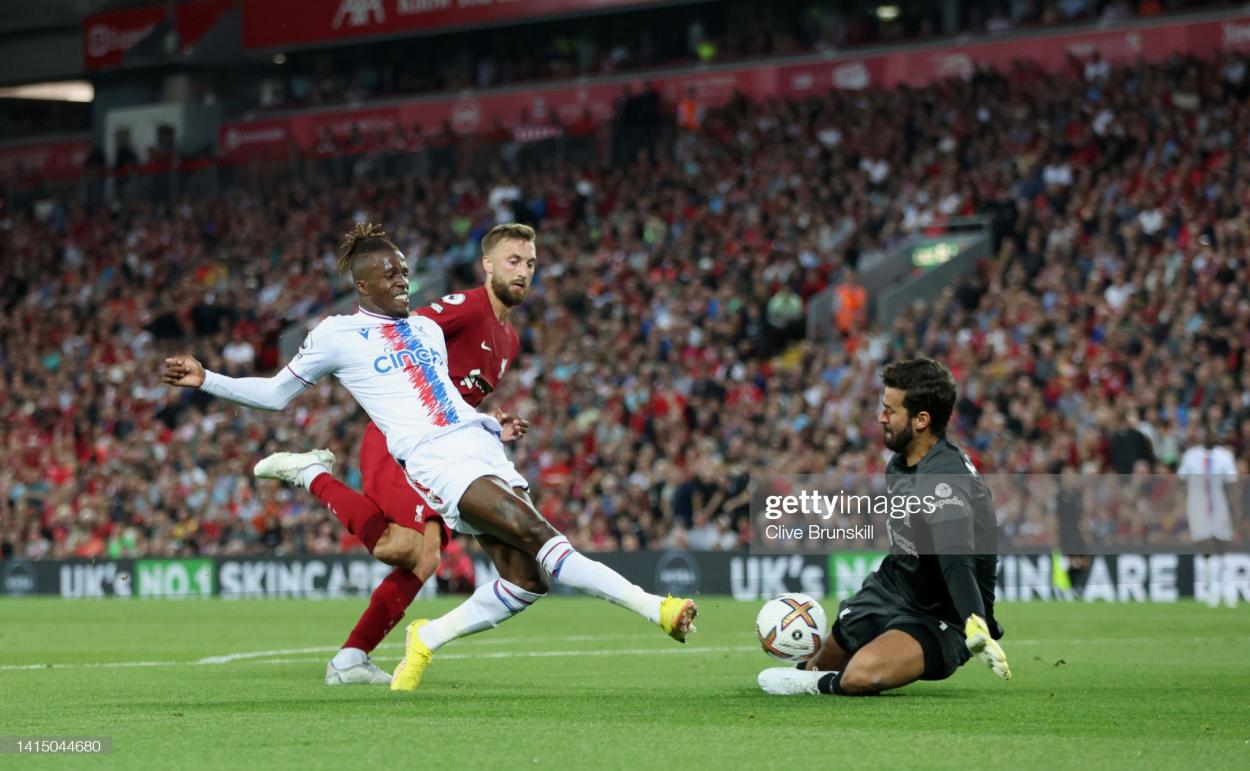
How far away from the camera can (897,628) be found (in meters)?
8.54

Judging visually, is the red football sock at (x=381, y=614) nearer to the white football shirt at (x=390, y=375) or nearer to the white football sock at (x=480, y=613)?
A: the white football sock at (x=480, y=613)

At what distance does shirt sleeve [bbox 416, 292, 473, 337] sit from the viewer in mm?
9938

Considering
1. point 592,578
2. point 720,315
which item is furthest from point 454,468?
point 720,315

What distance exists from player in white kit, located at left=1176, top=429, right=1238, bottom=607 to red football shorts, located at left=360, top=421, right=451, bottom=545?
12.4 meters

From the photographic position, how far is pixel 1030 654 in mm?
12164

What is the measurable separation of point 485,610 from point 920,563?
2.09 m

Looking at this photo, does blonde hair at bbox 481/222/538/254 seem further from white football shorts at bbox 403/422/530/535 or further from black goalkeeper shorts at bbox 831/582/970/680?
black goalkeeper shorts at bbox 831/582/970/680

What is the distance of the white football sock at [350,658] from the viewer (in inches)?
375

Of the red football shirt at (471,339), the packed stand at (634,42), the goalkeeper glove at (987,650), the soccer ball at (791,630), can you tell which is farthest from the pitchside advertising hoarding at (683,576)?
the packed stand at (634,42)

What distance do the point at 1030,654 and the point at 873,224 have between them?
1692 centimetres

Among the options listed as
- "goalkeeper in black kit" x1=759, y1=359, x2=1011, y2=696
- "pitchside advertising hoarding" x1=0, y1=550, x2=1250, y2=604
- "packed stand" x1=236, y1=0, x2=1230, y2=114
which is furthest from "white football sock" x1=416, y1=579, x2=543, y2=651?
"packed stand" x1=236, y1=0, x2=1230, y2=114

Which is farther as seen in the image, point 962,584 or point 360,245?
point 360,245

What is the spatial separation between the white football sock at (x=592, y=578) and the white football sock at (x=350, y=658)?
1649mm

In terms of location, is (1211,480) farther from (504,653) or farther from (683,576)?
(504,653)
